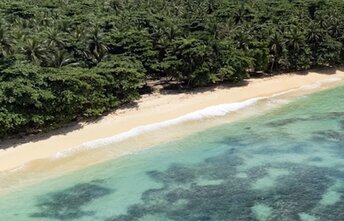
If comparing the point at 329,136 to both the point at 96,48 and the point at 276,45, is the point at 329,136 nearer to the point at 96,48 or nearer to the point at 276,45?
the point at 276,45

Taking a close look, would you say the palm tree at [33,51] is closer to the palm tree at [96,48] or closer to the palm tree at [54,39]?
the palm tree at [54,39]

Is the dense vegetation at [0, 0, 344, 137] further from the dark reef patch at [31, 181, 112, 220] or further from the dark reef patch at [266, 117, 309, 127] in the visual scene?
the dark reef patch at [266, 117, 309, 127]

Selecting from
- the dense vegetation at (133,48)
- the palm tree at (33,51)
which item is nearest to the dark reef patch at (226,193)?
the dense vegetation at (133,48)

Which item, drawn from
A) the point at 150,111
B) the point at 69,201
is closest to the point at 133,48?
the point at 150,111

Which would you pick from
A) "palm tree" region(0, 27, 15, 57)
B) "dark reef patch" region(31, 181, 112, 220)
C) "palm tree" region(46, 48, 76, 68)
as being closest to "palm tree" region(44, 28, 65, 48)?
"palm tree" region(46, 48, 76, 68)

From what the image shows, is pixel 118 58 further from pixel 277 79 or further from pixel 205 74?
pixel 277 79
